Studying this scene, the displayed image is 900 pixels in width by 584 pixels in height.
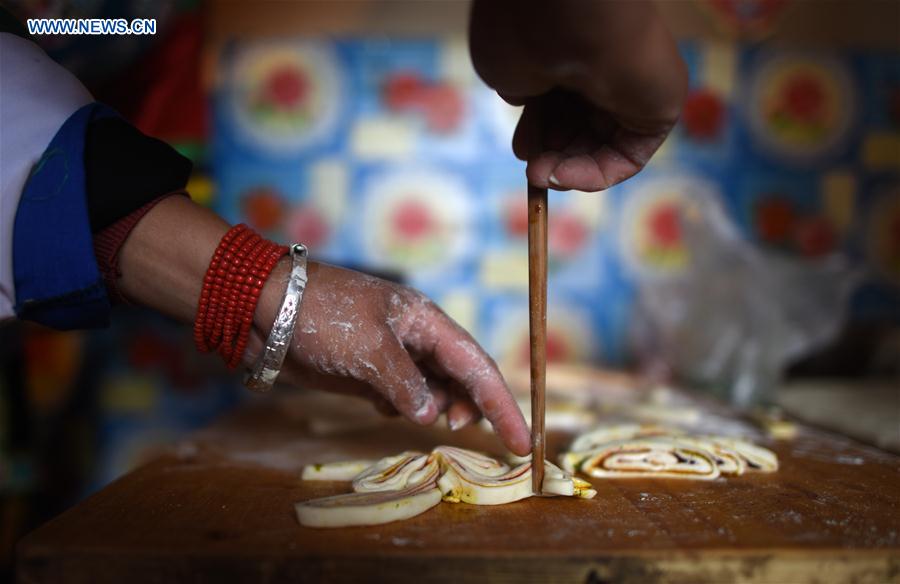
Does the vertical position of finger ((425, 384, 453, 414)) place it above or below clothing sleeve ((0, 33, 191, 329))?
below

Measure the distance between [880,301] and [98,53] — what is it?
3.29m

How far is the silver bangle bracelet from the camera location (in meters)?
1.26

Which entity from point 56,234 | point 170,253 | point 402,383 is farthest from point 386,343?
point 56,234

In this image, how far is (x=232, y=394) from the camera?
3311 mm

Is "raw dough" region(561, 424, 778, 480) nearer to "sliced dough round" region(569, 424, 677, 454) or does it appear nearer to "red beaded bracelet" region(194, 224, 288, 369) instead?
"sliced dough round" region(569, 424, 677, 454)

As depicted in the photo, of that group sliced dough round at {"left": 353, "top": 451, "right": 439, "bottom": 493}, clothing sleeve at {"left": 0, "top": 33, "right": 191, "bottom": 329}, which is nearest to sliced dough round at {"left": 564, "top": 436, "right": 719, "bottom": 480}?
sliced dough round at {"left": 353, "top": 451, "right": 439, "bottom": 493}

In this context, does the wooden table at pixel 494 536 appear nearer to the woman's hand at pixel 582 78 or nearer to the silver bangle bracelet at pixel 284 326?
the silver bangle bracelet at pixel 284 326

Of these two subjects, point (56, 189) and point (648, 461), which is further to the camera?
point (648, 461)

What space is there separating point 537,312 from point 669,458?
44 centimetres

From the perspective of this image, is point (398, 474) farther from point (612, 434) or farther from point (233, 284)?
point (612, 434)

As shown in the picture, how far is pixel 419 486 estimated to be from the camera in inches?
47.4

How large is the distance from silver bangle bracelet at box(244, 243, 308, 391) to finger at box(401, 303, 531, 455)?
0.21m


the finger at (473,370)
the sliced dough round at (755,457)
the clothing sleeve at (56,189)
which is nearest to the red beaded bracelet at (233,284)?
the clothing sleeve at (56,189)

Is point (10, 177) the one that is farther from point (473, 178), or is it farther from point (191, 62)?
point (473, 178)
